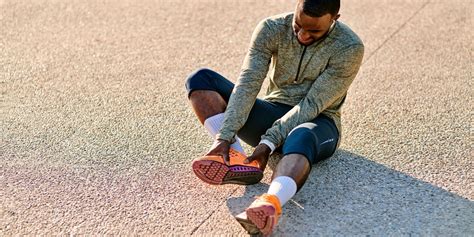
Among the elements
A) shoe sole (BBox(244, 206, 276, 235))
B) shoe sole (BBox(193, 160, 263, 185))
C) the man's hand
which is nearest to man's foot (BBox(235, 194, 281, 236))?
shoe sole (BBox(244, 206, 276, 235))

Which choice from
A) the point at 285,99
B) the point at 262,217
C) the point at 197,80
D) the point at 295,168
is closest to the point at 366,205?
the point at 295,168

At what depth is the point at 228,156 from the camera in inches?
165

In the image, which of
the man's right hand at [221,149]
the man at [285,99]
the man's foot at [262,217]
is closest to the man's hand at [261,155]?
the man at [285,99]

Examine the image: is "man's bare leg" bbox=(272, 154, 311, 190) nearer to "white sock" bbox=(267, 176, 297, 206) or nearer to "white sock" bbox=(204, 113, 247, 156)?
"white sock" bbox=(267, 176, 297, 206)

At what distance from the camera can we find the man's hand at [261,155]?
4.18 metres

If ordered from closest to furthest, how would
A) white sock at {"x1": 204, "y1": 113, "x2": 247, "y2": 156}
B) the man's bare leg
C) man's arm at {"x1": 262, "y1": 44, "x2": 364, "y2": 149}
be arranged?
the man's bare leg < man's arm at {"x1": 262, "y1": 44, "x2": 364, "y2": 149} < white sock at {"x1": 204, "y1": 113, "x2": 247, "y2": 156}

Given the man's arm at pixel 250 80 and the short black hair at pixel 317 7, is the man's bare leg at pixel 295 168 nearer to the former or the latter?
the man's arm at pixel 250 80

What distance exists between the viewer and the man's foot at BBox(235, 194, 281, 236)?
363cm

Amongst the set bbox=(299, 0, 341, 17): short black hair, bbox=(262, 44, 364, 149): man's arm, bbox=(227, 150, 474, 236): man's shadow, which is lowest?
bbox=(227, 150, 474, 236): man's shadow

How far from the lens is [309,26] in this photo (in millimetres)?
4145

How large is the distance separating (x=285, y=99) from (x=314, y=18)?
2.01ft

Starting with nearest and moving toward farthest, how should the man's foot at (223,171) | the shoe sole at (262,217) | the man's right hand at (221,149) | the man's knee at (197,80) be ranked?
the shoe sole at (262,217) < the man's foot at (223,171) < the man's right hand at (221,149) < the man's knee at (197,80)

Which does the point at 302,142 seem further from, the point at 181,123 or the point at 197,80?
the point at 181,123

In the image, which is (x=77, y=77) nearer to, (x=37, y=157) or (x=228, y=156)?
(x=37, y=157)
